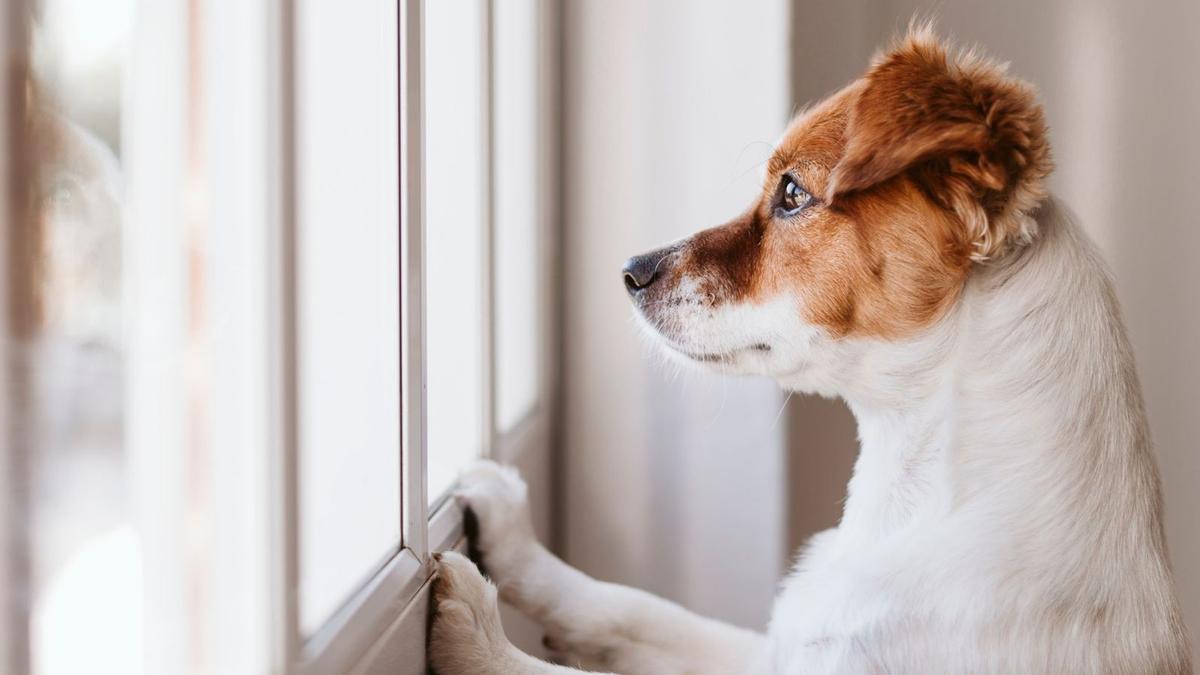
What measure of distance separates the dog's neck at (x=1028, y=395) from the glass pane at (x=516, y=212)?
67cm

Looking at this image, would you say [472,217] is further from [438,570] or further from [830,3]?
[830,3]

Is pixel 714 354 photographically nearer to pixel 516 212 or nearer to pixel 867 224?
pixel 867 224

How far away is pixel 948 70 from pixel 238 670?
824mm

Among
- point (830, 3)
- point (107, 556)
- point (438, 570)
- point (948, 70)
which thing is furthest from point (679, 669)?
point (830, 3)

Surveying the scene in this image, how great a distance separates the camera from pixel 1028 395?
0.92 meters

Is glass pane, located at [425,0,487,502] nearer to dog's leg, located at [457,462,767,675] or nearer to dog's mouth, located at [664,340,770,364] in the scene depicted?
dog's leg, located at [457,462,767,675]

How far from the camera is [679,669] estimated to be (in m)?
1.17

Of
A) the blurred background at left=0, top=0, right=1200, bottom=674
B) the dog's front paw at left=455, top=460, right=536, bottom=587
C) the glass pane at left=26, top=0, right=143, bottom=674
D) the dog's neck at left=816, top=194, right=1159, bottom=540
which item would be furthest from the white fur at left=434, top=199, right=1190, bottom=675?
the glass pane at left=26, top=0, right=143, bottom=674

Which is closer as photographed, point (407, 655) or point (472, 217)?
point (407, 655)

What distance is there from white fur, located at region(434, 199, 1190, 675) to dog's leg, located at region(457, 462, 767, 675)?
15cm

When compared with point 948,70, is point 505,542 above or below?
below

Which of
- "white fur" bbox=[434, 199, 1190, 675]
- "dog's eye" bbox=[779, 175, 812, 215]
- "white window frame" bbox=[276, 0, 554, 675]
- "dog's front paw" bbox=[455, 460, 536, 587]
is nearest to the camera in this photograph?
"white window frame" bbox=[276, 0, 554, 675]

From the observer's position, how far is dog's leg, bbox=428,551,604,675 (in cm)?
94

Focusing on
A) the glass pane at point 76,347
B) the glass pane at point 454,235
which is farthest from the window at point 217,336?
the glass pane at point 454,235
